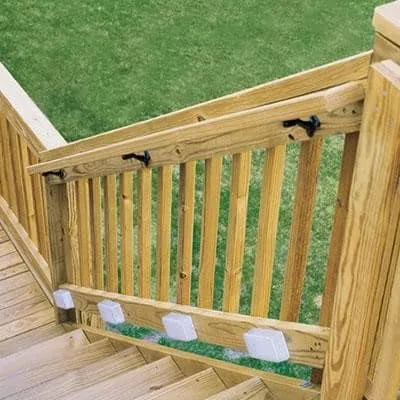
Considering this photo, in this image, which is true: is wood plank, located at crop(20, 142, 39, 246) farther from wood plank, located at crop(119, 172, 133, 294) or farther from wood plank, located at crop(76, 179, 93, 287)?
wood plank, located at crop(119, 172, 133, 294)

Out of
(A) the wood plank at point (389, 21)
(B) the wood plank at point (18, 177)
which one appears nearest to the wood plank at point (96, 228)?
(B) the wood plank at point (18, 177)

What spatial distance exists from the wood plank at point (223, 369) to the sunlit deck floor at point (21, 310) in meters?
0.25

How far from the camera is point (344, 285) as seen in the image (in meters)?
1.83

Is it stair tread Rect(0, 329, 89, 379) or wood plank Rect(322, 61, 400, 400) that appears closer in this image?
wood plank Rect(322, 61, 400, 400)

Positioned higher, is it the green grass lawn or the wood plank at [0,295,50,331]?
the wood plank at [0,295,50,331]

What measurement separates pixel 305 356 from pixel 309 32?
4955mm

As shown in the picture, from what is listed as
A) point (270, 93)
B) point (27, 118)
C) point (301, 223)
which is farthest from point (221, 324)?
point (27, 118)

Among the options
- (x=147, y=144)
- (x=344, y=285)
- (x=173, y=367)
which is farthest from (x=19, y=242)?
(x=344, y=285)

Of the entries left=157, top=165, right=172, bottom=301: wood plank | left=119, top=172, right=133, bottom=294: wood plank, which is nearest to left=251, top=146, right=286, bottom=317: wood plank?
left=157, top=165, right=172, bottom=301: wood plank

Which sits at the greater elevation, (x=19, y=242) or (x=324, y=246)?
(x=19, y=242)

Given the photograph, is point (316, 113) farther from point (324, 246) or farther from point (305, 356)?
point (324, 246)

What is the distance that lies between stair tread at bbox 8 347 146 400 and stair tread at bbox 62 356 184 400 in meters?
0.11

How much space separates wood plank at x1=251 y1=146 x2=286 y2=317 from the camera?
2023 millimetres

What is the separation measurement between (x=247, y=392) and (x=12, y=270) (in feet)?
6.07
